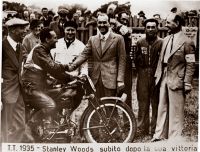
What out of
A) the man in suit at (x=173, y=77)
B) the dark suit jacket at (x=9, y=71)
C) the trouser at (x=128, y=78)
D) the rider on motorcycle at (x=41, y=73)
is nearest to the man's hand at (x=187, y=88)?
the man in suit at (x=173, y=77)

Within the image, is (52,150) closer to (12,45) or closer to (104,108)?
(104,108)

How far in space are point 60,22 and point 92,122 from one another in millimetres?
296

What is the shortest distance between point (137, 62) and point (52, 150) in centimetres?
35

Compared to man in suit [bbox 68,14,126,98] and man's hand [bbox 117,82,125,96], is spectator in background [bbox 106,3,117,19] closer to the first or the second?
man in suit [bbox 68,14,126,98]

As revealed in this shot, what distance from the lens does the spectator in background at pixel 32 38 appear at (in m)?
1.09

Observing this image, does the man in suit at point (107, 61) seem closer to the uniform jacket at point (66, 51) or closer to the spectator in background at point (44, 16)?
the uniform jacket at point (66, 51)

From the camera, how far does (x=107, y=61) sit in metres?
1.12

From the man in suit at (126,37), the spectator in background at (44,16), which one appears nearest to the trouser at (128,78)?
the man in suit at (126,37)

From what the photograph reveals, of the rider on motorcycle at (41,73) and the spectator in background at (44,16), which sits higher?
the spectator in background at (44,16)

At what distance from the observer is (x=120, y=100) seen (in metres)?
1.12

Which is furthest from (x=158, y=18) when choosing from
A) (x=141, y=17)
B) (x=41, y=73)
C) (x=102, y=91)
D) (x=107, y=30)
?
(x=41, y=73)

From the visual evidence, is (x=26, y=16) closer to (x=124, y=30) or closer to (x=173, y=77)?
(x=124, y=30)

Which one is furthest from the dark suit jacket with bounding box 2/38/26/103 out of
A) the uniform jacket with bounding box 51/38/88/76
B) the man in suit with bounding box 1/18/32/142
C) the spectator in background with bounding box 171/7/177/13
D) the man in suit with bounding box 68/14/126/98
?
the spectator in background with bounding box 171/7/177/13

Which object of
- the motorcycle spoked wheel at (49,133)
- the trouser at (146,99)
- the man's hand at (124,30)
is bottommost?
the motorcycle spoked wheel at (49,133)
